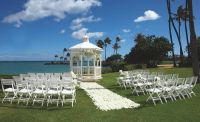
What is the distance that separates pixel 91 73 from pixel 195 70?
9371 millimetres

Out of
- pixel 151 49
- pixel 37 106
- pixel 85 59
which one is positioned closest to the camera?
pixel 37 106

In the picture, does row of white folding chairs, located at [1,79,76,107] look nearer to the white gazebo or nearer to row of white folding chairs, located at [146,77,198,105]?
row of white folding chairs, located at [146,77,198,105]

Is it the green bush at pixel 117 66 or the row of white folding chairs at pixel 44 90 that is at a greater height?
the green bush at pixel 117 66

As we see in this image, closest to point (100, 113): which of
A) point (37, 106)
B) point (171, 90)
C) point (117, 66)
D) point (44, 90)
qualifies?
point (37, 106)

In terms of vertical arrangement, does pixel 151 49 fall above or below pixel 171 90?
above

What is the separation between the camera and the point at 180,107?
442 inches

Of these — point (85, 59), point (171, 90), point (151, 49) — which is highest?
point (151, 49)

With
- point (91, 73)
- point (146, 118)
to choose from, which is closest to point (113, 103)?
point (146, 118)

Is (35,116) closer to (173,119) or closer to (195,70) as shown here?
(173,119)

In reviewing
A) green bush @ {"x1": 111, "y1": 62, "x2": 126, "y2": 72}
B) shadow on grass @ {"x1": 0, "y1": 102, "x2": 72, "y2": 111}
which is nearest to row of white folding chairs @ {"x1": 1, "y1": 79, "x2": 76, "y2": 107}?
shadow on grass @ {"x1": 0, "y1": 102, "x2": 72, "y2": 111}


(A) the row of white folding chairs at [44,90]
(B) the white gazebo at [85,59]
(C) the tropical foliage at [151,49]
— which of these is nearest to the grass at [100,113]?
(A) the row of white folding chairs at [44,90]

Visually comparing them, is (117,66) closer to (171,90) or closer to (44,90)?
(171,90)

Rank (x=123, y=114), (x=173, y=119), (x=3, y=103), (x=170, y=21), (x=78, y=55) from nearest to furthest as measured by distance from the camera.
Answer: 1. (x=173, y=119)
2. (x=123, y=114)
3. (x=3, y=103)
4. (x=78, y=55)
5. (x=170, y=21)

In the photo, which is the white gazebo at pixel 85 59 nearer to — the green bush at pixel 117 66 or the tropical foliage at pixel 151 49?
the green bush at pixel 117 66
